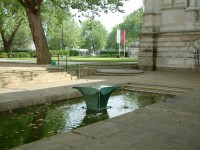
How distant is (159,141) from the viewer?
17.6 feet

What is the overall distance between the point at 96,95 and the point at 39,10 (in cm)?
1489

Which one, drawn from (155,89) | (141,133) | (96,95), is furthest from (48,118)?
(155,89)

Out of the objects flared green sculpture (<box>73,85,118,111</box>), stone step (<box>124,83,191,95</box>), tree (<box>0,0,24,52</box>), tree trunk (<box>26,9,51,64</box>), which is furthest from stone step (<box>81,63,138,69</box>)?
flared green sculpture (<box>73,85,118,111</box>)

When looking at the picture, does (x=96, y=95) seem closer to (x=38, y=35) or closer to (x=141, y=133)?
(x=141, y=133)

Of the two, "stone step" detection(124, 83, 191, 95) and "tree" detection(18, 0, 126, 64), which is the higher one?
"tree" detection(18, 0, 126, 64)

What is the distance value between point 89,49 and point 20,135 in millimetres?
93007

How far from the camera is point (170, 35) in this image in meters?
22.2

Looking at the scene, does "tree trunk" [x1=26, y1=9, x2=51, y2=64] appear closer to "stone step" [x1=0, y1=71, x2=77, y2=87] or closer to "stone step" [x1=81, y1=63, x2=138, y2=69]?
"stone step" [x1=81, y1=63, x2=138, y2=69]

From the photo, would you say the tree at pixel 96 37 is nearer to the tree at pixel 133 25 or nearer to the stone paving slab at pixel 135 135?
the tree at pixel 133 25

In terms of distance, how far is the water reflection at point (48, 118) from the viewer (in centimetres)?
678

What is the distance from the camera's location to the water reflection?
678 cm

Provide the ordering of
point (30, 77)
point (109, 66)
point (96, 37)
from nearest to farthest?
point (30, 77)
point (109, 66)
point (96, 37)

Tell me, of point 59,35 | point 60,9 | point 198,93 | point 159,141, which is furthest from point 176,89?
point 59,35

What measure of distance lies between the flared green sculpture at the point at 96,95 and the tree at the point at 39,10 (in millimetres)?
13807
